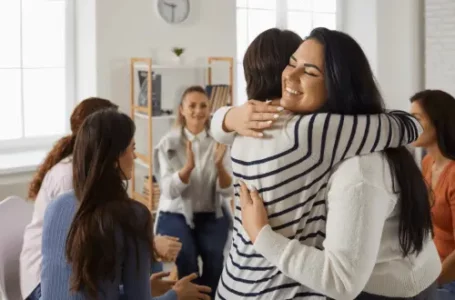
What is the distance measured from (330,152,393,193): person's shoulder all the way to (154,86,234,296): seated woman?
7.28 feet

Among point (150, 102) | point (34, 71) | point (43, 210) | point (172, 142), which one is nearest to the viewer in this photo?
point (43, 210)

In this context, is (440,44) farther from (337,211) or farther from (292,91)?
(337,211)

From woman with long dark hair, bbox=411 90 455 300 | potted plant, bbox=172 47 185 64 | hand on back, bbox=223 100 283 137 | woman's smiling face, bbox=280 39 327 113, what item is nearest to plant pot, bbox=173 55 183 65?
potted plant, bbox=172 47 185 64

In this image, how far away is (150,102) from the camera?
4.48 m

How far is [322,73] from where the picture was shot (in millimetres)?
1512

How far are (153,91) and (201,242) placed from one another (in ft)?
4.33

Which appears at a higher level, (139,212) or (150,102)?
(150,102)

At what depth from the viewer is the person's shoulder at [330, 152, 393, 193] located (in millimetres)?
1419

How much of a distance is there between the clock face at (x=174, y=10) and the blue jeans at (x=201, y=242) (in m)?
1.68

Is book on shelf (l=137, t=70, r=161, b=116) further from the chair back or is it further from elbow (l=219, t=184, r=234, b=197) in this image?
the chair back

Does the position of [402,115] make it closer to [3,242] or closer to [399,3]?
[3,242]

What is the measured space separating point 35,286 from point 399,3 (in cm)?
470

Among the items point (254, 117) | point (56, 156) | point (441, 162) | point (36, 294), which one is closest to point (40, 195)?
point (56, 156)

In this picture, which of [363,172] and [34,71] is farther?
[34,71]
